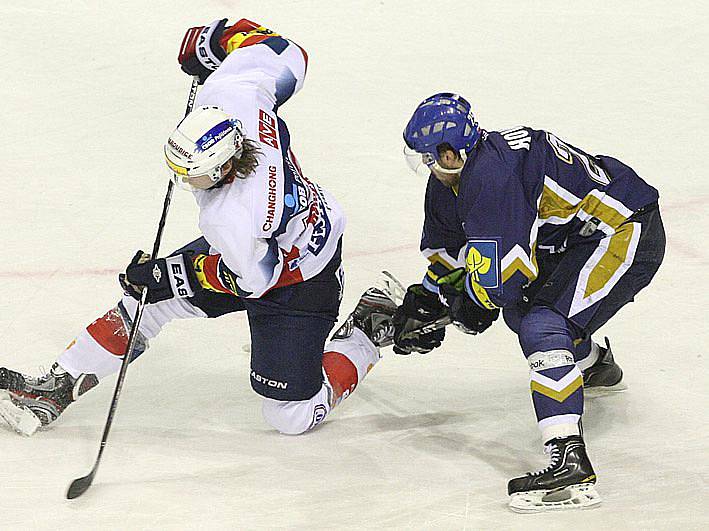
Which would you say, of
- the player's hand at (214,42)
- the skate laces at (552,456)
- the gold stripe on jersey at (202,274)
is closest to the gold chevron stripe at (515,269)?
the skate laces at (552,456)

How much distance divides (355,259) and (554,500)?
1.75 m

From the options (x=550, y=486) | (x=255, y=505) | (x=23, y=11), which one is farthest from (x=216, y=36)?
(x=23, y=11)

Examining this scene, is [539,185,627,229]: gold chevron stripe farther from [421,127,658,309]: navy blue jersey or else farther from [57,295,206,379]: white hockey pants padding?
[57,295,206,379]: white hockey pants padding

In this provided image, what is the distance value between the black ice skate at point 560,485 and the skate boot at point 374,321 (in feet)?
2.82

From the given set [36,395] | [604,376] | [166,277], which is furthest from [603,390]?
[36,395]

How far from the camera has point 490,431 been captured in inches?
146

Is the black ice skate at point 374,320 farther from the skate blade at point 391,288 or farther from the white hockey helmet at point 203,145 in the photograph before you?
the white hockey helmet at point 203,145

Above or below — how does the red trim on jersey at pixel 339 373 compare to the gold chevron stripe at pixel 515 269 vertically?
below

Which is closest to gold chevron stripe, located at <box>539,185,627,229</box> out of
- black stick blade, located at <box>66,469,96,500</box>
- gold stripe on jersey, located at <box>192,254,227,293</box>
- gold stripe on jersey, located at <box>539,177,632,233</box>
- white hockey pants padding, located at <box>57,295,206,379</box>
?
gold stripe on jersey, located at <box>539,177,632,233</box>

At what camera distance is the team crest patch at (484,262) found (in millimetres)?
3146

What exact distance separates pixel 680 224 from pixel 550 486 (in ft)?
6.83

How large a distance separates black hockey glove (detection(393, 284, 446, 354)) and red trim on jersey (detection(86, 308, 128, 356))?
87cm

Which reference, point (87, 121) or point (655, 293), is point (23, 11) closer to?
point (87, 121)

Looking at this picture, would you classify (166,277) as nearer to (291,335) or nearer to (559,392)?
(291,335)
